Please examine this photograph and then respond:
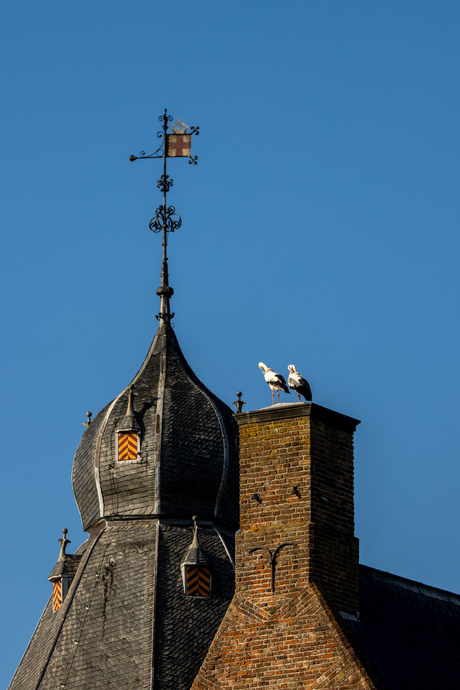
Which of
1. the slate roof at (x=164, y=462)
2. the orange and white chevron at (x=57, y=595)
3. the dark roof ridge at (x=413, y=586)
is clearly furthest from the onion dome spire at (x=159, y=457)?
the dark roof ridge at (x=413, y=586)

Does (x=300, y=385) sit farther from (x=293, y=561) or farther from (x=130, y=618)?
(x=130, y=618)

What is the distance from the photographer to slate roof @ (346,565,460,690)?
2975 centimetres

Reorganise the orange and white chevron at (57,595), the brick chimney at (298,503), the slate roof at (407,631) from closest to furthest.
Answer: the brick chimney at (298,503) → the slate roof at (407,631) → the orange and white chevron at (57,595)

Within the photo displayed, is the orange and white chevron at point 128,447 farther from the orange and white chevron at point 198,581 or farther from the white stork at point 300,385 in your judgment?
the white stork at point 300,385

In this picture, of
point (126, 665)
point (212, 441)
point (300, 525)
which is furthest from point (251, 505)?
point (212, 441)

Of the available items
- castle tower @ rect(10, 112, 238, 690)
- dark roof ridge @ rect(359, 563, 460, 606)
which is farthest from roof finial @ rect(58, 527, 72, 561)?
dark roof ridge @ rect(359, 563, 460, 606)

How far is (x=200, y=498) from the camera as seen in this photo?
40.7m

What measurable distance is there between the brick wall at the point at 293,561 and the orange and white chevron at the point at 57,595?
11216 mm

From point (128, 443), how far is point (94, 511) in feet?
6.29

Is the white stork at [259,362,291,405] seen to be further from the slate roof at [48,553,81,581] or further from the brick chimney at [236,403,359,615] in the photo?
the slate roof at [48,553,81,581]

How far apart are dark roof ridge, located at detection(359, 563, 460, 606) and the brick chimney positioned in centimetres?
271

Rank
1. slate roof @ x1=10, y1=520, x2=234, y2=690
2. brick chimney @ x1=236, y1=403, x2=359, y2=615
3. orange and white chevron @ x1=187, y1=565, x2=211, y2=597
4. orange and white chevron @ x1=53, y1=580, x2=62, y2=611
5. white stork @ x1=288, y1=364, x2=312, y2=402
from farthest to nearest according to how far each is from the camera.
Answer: orange and white chevron @ x1=53, y1=580, x2=62, y2=611, orange and white chevron @ x1=187, y1=565, x2=211, y2=597, slate roof @ x1=10, y1=520, x2=234, y2=690, white stork @ x1=288, y1=364, x2=312, y2=402, brick chimney @ x1=236, y1=403, x2=359, y2=615

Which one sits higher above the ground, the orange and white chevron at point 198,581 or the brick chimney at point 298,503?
the orange and white chevron at point 198,581

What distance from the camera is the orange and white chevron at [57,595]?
133 ft
